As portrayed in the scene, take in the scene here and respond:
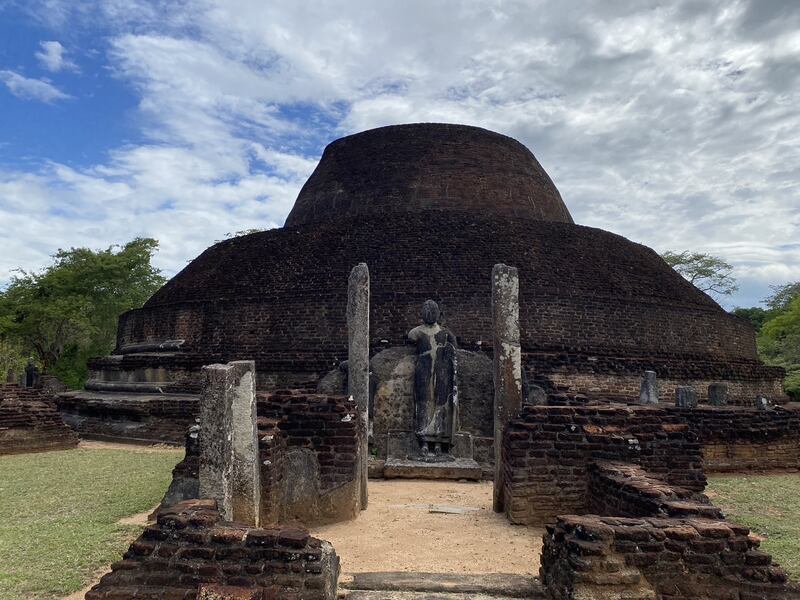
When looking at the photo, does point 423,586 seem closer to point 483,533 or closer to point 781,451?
point 483,533

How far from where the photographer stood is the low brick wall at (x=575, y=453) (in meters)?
4.97

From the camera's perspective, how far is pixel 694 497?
4.06 m

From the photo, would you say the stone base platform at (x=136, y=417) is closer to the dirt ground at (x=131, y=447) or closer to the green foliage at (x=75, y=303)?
the dirt ground at (x=131, y=447)

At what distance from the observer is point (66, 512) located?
5422 mm

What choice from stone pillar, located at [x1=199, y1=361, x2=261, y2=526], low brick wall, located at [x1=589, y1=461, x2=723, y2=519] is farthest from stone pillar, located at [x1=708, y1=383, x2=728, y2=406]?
stone pillar, located at [x1=199, y1=361, x2=261, y2=526]

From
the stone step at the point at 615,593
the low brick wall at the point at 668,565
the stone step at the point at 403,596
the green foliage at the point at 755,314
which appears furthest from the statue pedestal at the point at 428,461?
the green foliage at the point at 755,314

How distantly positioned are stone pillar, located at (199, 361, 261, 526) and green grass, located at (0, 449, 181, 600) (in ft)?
2.71

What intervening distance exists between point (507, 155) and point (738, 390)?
29.2ft

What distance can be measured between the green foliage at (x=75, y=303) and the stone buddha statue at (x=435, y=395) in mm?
22928

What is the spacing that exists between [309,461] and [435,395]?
2776 mm

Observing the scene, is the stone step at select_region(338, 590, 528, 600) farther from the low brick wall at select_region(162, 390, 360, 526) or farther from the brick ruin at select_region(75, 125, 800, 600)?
the low brick wall at select_region(162, 390, 360, 526)

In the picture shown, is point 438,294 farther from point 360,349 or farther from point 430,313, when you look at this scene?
point 360,349

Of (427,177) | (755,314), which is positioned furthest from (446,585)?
(755,314)

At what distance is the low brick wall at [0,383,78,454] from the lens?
32.7 feet
